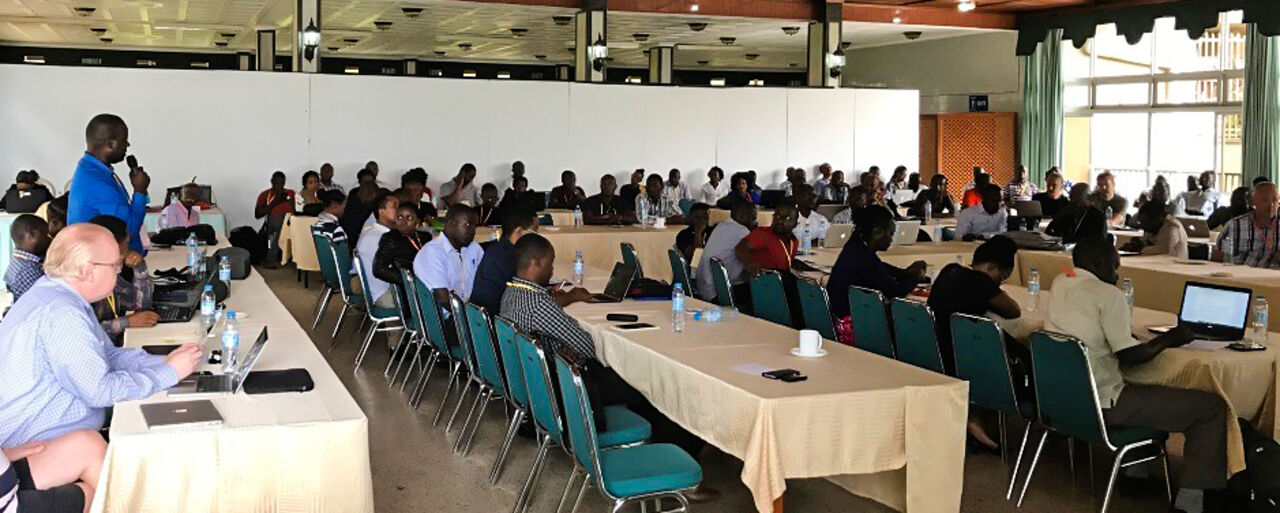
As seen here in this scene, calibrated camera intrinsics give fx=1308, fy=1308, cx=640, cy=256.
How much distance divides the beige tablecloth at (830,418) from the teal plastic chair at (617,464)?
0.66 ft

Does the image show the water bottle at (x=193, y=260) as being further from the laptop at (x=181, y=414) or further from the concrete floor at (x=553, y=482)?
the laptop at (x=181, y=414)

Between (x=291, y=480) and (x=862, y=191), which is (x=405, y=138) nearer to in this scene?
(x=862, y=191)

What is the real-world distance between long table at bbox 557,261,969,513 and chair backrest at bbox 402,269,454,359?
80.8 inches

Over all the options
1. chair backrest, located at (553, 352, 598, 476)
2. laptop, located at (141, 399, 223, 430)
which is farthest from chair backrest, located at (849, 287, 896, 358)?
laptop, located at (141, 399, 223, 430)

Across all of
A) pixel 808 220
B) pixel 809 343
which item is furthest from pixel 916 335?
pixel 808 220

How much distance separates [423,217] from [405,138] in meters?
5.49

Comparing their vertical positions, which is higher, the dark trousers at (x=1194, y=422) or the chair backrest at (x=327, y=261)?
the chair backrest at (x=327, y=261)

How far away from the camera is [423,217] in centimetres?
1121

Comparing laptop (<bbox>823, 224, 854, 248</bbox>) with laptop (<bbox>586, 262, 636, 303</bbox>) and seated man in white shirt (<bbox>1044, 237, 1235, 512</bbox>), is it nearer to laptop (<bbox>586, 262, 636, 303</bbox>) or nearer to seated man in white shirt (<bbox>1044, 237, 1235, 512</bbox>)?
laptop (<bbox>586, 262, 636, 303</bbox>)

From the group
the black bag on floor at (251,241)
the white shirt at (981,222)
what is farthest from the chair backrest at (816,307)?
the black bag on floor at (251,241)

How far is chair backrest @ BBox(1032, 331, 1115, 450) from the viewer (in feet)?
16.8

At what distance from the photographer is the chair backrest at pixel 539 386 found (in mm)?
4633

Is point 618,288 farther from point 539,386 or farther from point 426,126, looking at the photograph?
point 426,126

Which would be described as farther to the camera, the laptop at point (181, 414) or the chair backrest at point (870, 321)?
the chair backrest at point (870, 321)
